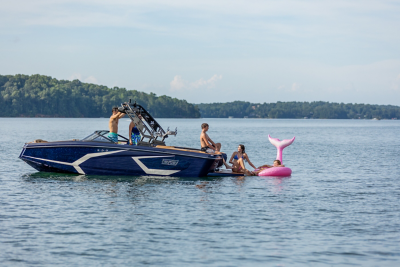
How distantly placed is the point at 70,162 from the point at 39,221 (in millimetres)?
6768

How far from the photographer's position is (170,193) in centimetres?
1502

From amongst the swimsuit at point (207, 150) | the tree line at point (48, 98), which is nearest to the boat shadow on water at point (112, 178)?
the swimsuit at point (207, 150)

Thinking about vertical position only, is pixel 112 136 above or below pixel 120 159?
above

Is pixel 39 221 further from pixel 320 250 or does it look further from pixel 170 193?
pixel 320 250

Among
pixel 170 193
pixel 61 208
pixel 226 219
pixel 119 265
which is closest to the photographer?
pixel 119 265

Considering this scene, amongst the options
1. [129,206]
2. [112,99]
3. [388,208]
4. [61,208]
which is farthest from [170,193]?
[112,99]

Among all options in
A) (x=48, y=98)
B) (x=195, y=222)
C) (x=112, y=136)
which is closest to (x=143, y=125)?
(x=112, y=136)

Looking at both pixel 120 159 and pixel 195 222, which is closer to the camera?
pixel 195 222

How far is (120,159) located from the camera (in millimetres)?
17438

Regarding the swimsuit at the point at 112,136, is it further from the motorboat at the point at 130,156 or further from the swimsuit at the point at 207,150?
the swimsuit at the point at 207,150

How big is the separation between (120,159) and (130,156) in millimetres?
362

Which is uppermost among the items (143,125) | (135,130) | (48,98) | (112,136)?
(48,98)

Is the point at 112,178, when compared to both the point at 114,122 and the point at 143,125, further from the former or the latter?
the point at 143,125

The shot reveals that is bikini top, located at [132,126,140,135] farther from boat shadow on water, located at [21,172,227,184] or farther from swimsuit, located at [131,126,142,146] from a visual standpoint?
boat shadow on water, located at [21,172,227,184]
